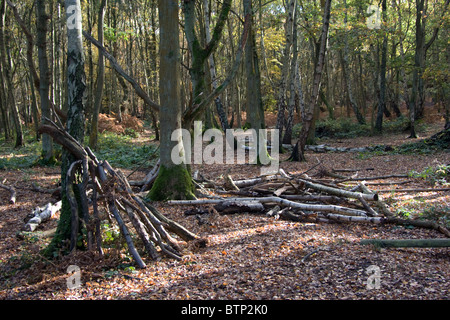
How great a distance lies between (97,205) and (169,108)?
Answer: 342 cm

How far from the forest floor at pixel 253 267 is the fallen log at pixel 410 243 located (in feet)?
0.28

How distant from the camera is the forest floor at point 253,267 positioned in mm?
3883

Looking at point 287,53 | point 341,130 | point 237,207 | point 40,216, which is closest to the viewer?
point 40,216

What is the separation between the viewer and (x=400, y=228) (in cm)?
621

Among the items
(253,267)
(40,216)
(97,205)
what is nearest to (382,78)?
(253,267)

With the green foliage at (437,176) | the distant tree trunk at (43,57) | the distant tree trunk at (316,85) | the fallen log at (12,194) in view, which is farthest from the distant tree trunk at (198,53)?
the green foliage at (437,176)

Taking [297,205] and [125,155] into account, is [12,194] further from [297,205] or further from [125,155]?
[125,155]

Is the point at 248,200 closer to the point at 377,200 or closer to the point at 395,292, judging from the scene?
the point at 377,200

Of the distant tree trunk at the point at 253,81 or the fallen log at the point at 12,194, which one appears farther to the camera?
the distant tree trunk at the point at 253,81

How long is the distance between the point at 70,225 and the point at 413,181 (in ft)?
27.7

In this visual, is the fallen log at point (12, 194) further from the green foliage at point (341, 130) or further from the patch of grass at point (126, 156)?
the green foliage at point (341, 130)

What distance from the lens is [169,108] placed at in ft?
25.5
